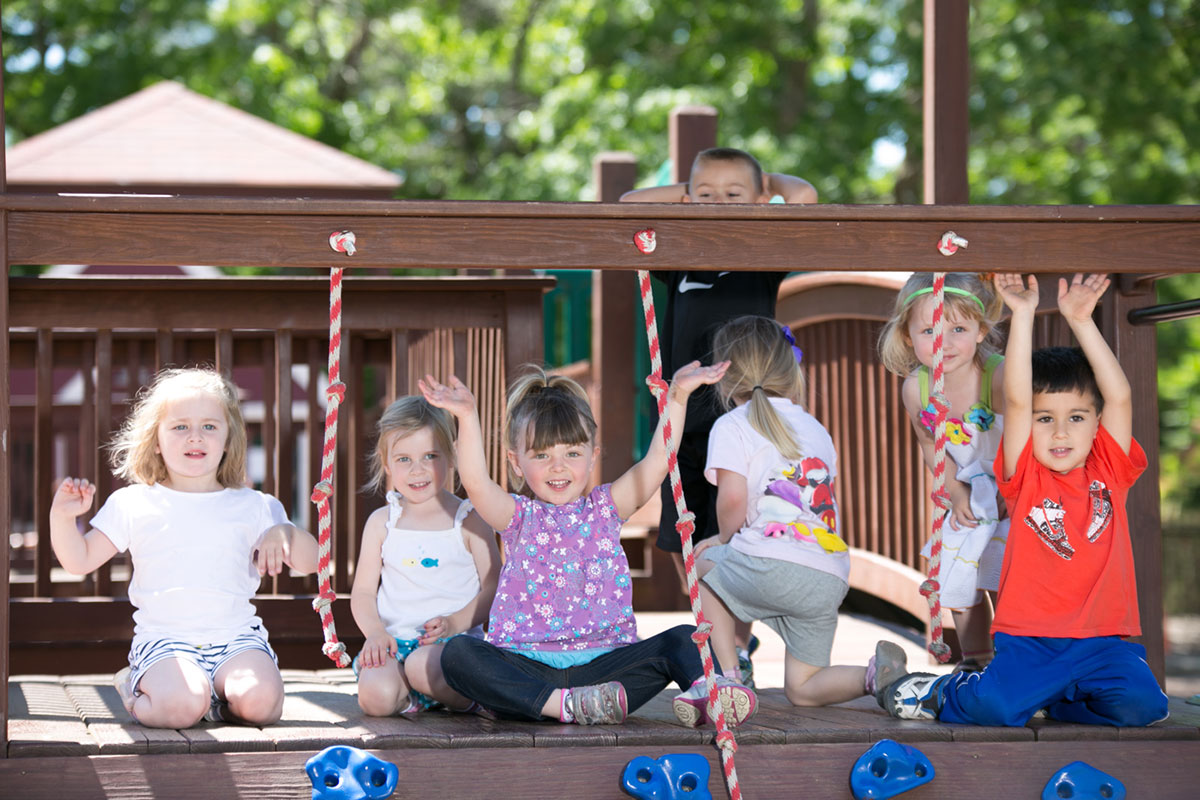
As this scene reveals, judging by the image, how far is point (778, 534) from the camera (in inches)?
149

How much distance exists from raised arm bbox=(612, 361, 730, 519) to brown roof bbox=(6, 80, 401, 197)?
5.07 metres

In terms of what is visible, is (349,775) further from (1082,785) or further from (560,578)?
(1082,785)

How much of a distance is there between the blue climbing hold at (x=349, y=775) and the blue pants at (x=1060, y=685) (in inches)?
56.9

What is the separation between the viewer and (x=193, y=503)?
3.72m

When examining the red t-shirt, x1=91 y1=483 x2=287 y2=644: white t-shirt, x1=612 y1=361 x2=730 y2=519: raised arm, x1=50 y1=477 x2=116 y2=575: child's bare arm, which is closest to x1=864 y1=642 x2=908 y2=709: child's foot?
the red t-shirt

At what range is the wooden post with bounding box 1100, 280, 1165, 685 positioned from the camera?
4.03 meters

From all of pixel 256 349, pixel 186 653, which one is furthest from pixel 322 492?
pixel 256 349

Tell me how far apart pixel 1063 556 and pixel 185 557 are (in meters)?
2.34

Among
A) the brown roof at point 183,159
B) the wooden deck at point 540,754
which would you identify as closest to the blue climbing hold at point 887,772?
the wooden deck at point 540,754

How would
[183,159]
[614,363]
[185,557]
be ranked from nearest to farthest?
[185,557] → [614,363] → [183,159]

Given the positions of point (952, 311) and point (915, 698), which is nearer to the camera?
point (915, 698)

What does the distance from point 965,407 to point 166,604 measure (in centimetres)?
240

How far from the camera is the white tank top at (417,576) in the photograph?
149 inches

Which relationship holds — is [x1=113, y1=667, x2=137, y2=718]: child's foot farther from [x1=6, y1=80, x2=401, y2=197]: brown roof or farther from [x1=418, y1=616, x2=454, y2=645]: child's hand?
[x1=6, y1=80, x2=401, y2=197]: brown roof
